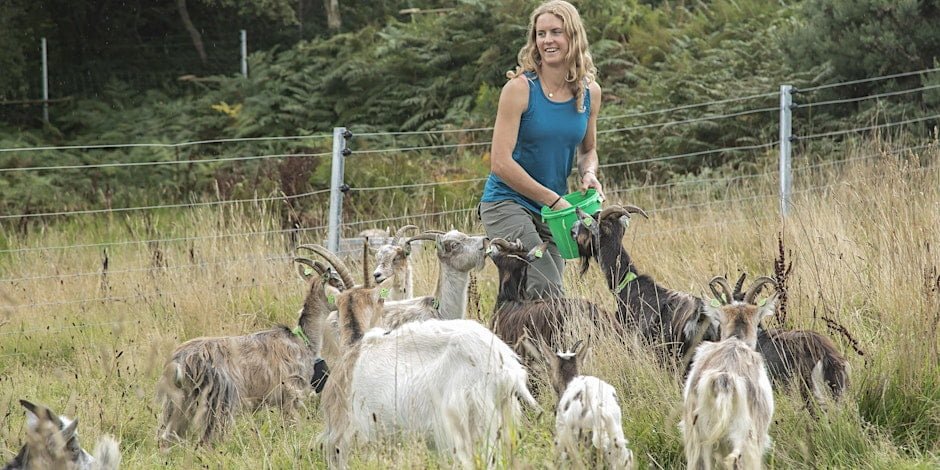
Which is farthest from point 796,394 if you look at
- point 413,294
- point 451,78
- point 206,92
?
point 206,92

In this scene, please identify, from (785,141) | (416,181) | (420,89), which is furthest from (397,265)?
(420,89)

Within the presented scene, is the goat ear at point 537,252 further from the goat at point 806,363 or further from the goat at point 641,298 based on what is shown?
the goat at point 806,363

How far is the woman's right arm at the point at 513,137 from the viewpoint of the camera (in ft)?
20.8

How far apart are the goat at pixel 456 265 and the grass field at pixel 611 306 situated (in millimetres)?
446

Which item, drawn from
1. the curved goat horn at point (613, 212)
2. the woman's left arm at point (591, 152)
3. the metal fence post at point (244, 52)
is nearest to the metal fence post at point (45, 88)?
the metal fence post at point (244, 52)

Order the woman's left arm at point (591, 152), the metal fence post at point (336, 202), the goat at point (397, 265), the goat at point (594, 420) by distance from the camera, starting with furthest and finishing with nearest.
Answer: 1. the metal fence post at point (336, 202)
2. the goat at point (397, 265)
3. the woman's left arm at point (591, 152)
4. the goat at point (594, 420)

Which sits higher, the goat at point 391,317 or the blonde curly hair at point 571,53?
the blonde curly hair at point 571,53

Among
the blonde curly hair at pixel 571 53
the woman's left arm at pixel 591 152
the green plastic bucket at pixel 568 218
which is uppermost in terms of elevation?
the blonde curly hair at pixel 571 53

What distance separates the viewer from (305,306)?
6945 mm

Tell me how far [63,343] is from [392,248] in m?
2.66

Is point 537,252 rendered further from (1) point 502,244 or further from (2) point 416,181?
(2) point 416,181

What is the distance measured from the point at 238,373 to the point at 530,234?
6.17ft

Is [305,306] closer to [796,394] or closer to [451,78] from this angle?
[796,394]

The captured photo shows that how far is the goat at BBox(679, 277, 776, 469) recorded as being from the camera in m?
4.30
